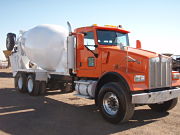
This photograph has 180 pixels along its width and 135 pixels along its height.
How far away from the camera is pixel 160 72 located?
247 inches

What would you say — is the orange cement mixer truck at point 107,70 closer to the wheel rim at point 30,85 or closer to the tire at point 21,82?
the wheel rim at point 30,85

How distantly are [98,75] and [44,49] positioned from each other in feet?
13.4

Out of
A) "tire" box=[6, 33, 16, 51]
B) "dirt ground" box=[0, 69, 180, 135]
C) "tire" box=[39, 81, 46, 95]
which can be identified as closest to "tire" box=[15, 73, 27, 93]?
"tire" box=[39, 81, 46, 95]

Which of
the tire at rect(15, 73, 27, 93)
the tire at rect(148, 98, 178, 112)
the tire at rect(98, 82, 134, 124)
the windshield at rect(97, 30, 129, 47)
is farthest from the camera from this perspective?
the tire at rect(15, 73, 27, 93)

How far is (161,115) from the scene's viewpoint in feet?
A: 23.0

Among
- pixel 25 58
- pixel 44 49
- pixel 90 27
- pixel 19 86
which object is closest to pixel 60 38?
pixel 44 49

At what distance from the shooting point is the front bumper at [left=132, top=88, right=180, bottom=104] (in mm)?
5591

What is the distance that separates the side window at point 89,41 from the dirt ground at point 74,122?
2.27 metres

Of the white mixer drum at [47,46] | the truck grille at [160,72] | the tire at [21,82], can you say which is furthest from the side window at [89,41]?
the tire at [21,82]

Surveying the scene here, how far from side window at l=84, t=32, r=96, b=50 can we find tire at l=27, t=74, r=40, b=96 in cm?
452

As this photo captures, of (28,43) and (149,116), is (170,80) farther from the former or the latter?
(28,43)

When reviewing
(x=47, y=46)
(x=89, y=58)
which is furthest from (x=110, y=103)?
(x=47, y=46)

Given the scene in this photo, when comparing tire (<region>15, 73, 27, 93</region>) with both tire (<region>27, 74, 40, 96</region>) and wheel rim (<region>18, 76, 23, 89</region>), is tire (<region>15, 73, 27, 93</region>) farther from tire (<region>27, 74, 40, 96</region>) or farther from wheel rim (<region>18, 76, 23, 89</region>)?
tire (<region>27, 74, 40, 96</region>)

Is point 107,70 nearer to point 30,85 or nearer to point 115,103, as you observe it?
point 115,103
